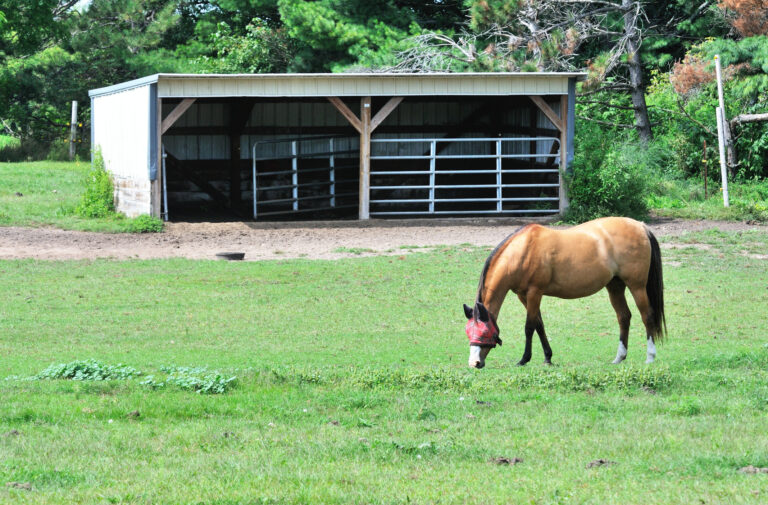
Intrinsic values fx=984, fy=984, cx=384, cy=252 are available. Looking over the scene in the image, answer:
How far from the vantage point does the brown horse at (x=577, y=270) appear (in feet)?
30.8

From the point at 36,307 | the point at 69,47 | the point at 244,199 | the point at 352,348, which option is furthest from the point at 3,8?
the point at 352,348

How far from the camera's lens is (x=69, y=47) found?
1521 inches

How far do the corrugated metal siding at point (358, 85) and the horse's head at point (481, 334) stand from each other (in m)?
12.2

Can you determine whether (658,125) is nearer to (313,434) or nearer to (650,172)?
(650,172)

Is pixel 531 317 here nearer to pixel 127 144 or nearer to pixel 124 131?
pixel 127 144

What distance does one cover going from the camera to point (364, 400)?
24.0 feet

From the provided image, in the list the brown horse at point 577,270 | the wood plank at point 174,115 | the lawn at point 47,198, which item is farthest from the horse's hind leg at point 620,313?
the wood plank at point 174,115

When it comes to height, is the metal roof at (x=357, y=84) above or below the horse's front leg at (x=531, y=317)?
above

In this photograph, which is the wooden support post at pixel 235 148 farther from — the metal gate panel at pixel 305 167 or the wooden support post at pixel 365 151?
the wooden support post at pixel 365 151

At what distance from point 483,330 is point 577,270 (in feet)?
5.16

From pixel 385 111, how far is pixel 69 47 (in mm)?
22172

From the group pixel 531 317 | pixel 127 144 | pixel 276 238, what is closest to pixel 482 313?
pixel 531 317

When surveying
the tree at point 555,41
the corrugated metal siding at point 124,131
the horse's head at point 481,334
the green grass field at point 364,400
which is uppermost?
the tree at point 555,41

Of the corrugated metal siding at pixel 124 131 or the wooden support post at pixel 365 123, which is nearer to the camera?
the corrugated metal siding at pixel 124 131
